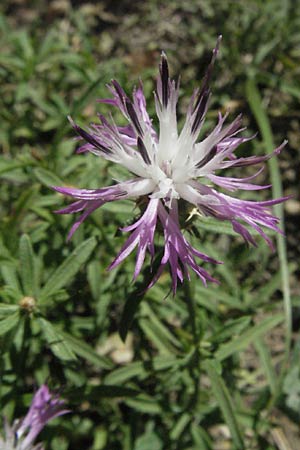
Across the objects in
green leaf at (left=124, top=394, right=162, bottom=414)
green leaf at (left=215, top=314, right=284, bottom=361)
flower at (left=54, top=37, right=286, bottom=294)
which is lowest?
green leaf at (left=124, top=394, right=162, bottom=414)

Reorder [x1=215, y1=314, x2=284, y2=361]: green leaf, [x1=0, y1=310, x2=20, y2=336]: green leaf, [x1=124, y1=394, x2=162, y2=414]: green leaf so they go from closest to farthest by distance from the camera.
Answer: [x1=0, y1=310, x2=20, y2=336]: green leaf → [x1=215, y1=314, x2=284, y2=361]: green leaf → [x1=124, y1=394, x2=162, y2=414]: green leaf

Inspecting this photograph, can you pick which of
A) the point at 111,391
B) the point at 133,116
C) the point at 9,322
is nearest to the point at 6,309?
the point at 9,322

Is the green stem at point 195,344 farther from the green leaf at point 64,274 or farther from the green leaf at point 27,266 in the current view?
the green leaf at point 27,266

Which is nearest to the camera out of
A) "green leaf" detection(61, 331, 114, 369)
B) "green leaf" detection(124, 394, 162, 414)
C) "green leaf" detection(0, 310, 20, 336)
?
"green leaf" detection(0, 310, 20, 336)

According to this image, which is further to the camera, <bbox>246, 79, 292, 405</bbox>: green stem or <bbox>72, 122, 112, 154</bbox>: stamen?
<bbox>246, 79, 292, 405</bbox>: green stem

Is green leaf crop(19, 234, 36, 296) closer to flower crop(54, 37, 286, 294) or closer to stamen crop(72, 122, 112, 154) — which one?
flower crop(54, 37, 286, 294)

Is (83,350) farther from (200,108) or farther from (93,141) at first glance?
(200,108)

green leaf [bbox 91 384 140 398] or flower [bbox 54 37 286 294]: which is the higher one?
flower [bbox 54 37 286 294]

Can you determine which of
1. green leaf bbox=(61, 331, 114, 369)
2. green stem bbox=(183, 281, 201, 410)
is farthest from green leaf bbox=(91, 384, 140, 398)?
green stem bbox=(183, 281, 201, 410)
